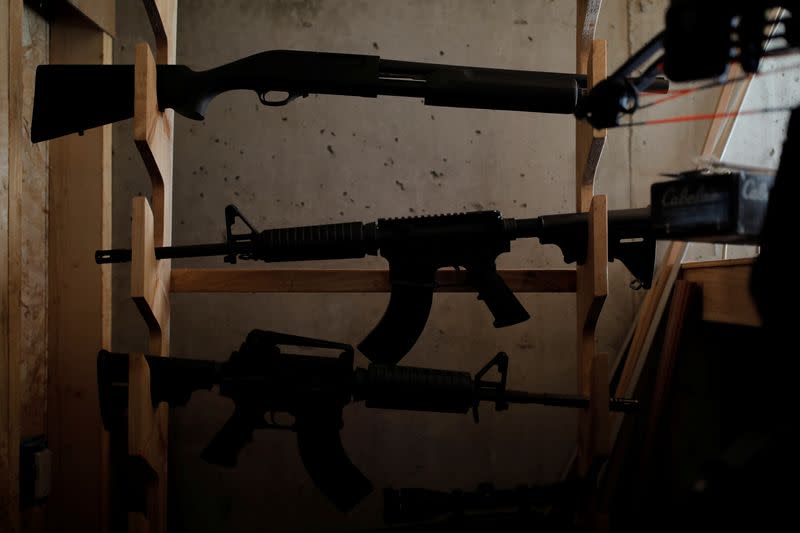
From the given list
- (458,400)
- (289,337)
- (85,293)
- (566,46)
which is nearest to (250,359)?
(289,337)

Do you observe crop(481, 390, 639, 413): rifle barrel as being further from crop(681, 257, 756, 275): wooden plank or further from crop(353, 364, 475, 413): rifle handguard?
crop(681, 257, 756, 275): wooden plank

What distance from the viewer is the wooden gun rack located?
0.96 m

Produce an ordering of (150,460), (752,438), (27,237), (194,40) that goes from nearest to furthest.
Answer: (752,438) → (150,460) → (27,237) → (194,40)

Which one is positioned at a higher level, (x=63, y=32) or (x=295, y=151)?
(x=63, y=32)

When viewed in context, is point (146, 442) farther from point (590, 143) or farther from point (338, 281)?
point (590, 143)

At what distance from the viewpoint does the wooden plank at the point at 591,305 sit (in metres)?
0.94

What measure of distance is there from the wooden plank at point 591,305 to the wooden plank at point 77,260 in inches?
42.7

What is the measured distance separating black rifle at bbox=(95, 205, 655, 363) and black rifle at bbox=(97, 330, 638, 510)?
5.4 inches

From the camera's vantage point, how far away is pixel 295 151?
154cm

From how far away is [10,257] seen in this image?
1122mm

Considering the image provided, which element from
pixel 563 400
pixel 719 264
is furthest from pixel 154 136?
pixel 719 264

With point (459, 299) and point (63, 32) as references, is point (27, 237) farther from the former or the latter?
point (459, 299)

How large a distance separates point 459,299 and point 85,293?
93 centimetres

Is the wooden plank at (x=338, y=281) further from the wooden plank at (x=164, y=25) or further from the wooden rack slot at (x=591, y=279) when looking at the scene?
the wooden plank at (x=164, y=25)
